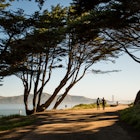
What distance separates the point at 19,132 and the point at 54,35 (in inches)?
571

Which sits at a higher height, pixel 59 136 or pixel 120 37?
pixel 120 37

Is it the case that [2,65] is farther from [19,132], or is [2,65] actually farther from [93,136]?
[93,136]

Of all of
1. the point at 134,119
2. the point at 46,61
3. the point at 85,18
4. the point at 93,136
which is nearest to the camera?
the point at 93,136

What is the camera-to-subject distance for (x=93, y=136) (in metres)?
14.2

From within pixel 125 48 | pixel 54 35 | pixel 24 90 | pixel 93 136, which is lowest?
pixel 93 136

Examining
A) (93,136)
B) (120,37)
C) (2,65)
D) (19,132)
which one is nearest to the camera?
(93,136)

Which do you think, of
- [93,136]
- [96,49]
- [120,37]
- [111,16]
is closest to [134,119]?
[93,136]

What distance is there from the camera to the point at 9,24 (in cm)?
2562

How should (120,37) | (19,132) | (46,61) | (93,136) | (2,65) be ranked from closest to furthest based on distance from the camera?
(93,136) < (19,132) < (120,37) < (2,65) < (46,61)

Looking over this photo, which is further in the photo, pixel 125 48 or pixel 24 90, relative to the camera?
pixel 24 90

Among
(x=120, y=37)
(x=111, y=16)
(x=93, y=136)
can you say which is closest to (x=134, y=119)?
(x=93, y=136)

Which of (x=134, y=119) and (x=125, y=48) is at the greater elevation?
(x=125, y=48)

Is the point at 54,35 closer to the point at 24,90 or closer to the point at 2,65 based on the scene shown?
the point at 2,65

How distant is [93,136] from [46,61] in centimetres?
2100
